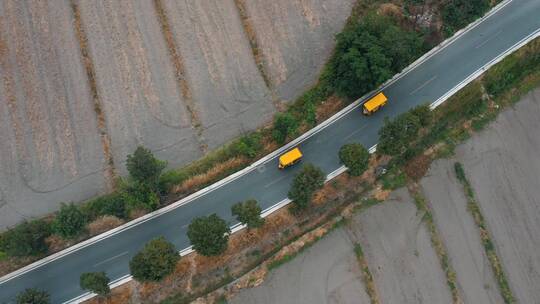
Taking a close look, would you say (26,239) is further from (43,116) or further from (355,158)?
(355,158)

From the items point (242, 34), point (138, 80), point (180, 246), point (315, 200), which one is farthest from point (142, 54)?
point (315, 200)

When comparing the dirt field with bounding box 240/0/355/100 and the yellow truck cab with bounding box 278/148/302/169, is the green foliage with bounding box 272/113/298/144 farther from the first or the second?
the dirt field with bounding box 240/0/355/100

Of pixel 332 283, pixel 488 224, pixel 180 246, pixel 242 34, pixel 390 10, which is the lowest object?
pixel 488 224

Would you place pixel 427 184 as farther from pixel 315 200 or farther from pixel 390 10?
pixel 390 10

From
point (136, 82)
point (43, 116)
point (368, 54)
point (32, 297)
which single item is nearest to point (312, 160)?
point (368, 54)

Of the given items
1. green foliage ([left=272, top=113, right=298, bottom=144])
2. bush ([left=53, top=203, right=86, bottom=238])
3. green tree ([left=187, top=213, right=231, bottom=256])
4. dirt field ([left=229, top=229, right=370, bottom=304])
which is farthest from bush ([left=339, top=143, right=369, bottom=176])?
bush ([left=53, top=203, right=86, bottom=238])

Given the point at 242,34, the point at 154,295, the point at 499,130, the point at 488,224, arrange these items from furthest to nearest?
1. the point at 242,34
2. the point at 499,130
3. the point at 488,224
4. the point at 154,295
